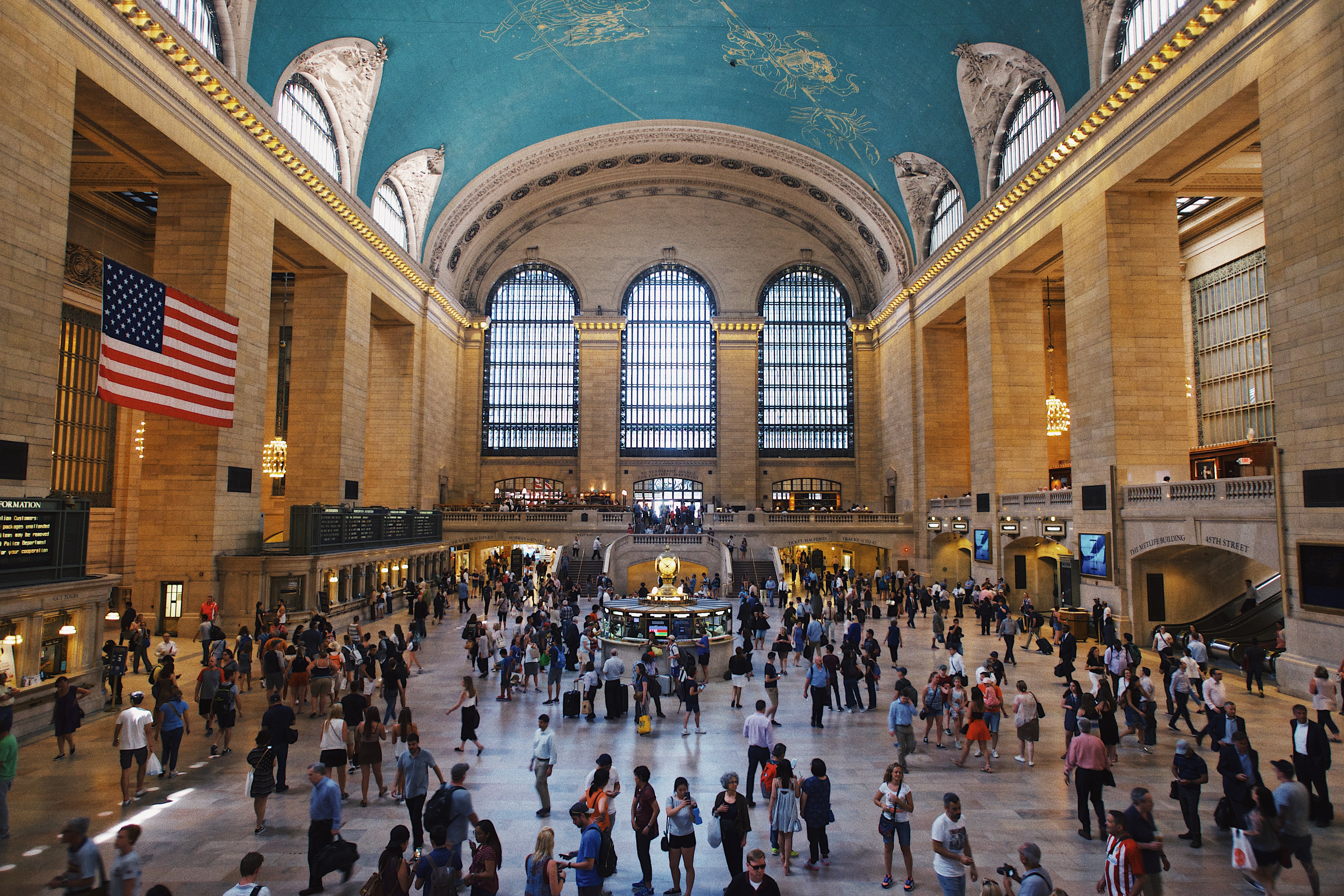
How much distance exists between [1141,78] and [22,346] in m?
23.2

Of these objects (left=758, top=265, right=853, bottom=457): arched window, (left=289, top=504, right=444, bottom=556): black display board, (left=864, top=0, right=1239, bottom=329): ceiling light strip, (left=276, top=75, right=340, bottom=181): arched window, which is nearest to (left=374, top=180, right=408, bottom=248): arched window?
(left=276, top=75, right=340, bottom=181): arched window

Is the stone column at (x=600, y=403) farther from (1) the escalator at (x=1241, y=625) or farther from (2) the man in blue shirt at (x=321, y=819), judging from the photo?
(2) the man in blue shirt at (x=321, y=819)

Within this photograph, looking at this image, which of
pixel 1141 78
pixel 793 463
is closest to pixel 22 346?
pixel 1141 78

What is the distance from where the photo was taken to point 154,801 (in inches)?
327

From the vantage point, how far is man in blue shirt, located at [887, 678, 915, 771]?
30.5ft

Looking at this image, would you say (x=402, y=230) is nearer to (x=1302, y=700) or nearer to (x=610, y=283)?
(x=610, y=283)

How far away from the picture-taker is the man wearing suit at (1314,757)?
24.9ft

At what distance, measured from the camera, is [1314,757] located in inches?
300

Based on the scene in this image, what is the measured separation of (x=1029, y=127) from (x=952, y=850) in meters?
24.8

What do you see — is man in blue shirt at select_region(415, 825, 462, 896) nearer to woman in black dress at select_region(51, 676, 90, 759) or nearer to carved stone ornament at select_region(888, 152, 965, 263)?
woman in black dress at select_region(51, 676, 90, 759)

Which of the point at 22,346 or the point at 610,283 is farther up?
the point at 610,283

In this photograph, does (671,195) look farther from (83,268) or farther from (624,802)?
(624,802)

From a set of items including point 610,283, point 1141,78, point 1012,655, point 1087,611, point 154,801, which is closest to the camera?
point 154,801

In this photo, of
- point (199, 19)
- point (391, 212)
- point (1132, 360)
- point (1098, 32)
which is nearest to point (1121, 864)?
point (1132, 360)
